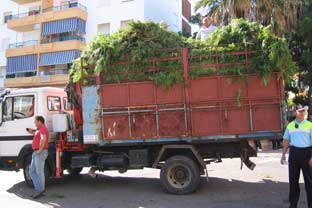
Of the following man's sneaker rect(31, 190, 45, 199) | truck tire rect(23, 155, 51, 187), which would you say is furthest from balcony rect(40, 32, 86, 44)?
man's sneaker rect(31, 190, 45, 199)

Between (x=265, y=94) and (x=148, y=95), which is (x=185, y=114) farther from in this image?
(x=265, y=94)

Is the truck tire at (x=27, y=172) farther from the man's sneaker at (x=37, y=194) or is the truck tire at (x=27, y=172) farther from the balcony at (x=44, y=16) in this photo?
the balcony at (x=44, y=16)

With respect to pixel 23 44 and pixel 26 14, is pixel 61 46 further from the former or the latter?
pixel 26 14

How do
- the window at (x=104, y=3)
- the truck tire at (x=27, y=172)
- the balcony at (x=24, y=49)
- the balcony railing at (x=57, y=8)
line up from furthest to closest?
the balcony at (x=24, y=49)
the balcony railing at (x=57, y=8)
the window at (x=104, y=3)
the truck tire at (x=27, y=172)

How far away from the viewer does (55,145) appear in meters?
9.15

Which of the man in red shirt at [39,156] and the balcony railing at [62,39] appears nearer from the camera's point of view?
the man in red shirt at [39,156]

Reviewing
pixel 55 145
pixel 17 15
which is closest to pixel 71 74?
pixel 55 145

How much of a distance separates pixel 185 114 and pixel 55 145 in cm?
327

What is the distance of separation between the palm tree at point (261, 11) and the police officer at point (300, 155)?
1150 centimetres

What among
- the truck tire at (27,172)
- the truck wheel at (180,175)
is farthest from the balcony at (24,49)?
the truck wheel at (180,175)

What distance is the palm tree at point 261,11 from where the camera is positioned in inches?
686

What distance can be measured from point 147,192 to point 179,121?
5.89 ft

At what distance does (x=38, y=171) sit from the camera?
327 inches

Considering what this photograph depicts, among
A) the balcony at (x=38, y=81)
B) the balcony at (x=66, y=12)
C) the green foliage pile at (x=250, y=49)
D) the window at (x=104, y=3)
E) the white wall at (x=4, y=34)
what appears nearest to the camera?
the green foliage pile at (x=250, y=49)
